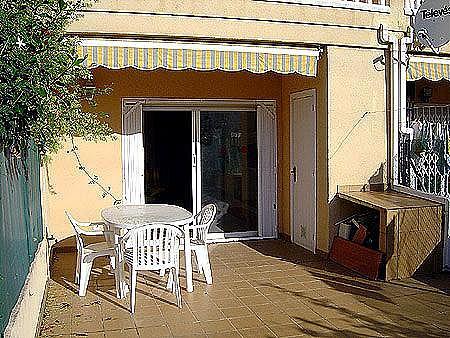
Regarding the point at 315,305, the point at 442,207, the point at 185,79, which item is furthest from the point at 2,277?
the point at 185,79

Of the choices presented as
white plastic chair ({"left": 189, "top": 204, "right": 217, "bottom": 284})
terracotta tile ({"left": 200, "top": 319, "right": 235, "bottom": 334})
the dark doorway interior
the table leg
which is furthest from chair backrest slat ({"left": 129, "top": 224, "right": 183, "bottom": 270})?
the dark doorway interior

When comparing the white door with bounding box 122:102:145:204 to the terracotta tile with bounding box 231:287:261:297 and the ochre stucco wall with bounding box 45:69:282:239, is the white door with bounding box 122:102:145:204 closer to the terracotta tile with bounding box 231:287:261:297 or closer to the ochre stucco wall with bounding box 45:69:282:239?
the ochre stucco wall with bounding box 45:69:282:239

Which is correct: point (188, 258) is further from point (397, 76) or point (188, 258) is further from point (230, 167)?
point (397, 76)

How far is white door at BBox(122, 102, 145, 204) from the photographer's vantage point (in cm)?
1267

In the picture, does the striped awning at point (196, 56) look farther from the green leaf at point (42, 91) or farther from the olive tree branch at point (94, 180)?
the green leaf at point (42, 91)

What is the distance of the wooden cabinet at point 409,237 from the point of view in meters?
9.74

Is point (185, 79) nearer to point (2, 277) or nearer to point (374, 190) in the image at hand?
point (374, 190)

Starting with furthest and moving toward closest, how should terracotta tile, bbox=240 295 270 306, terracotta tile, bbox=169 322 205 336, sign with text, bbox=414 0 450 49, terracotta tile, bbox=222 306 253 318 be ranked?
1. sign with text, bbox=414 0 450 49
2. terracotta tile, bbox=240 295 270 306
3. terracotta tile, bbox=222 306 253 318
4. terracotta tile, bbox=169 322 205 336

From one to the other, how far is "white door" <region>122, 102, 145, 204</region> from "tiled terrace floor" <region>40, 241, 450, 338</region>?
2271 mm

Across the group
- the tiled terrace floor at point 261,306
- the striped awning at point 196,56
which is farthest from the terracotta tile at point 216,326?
the striped awning at point 196,56

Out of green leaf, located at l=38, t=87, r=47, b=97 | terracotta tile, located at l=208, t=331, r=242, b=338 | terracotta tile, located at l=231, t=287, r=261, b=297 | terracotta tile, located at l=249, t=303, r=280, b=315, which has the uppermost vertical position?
green leaf, located at l=38, t=87, r=47, b=97

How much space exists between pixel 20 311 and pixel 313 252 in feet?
24.9

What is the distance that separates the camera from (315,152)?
38.5 feet

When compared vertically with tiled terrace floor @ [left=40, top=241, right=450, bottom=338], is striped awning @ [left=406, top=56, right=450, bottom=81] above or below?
above
